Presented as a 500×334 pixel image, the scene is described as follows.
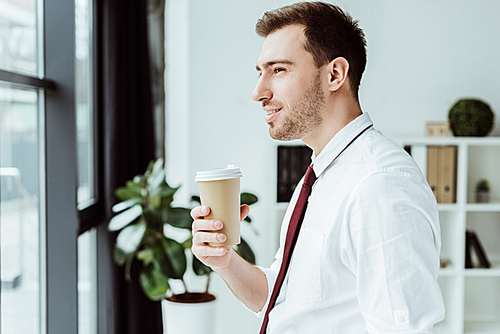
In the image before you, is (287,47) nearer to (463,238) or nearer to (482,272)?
(463,238)

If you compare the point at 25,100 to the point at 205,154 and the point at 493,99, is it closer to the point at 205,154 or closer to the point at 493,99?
the point at 205,154

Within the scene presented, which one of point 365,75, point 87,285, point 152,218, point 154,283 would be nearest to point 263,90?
point 152,218

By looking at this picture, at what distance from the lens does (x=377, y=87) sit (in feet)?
9.73

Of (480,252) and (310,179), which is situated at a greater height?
(310,179)

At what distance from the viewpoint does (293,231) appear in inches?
42.0

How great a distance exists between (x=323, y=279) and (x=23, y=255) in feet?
4.14

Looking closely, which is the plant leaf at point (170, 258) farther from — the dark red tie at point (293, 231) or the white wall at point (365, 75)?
the dark red tie at point (293, 231)

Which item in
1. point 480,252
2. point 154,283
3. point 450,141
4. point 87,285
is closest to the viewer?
point 154,283

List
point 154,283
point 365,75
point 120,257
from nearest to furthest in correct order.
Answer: point 120,257
point 154,283
point 365,75

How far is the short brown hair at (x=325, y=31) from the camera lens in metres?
1.09

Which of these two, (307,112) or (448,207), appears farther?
(448,207)

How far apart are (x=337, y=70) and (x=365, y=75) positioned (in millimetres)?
1984

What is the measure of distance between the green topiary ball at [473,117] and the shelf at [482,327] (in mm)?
1207

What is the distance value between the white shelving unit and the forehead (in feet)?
5.83
